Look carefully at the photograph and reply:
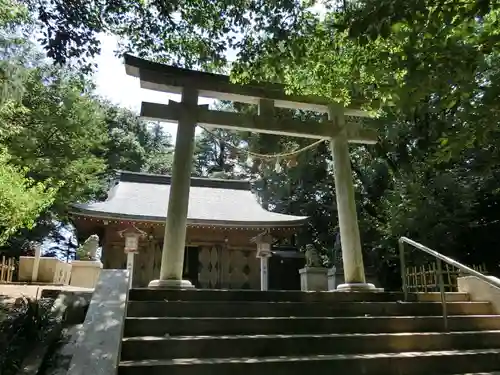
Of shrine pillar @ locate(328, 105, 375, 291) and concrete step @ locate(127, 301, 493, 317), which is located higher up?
shrine pillar @ locate(328, 105, 375, 291)

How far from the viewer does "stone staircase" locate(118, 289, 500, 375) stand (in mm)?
3320

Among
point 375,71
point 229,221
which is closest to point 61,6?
point 375,71

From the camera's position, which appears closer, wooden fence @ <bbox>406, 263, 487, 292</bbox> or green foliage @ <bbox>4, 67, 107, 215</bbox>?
wooden fence @ <bbox>406, 263, 487, 292</bbox>

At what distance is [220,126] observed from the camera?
697 centimetres

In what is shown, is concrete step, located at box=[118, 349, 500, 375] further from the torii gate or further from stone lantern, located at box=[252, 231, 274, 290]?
stone lantern, located at box=[252, 231, 274, 290]

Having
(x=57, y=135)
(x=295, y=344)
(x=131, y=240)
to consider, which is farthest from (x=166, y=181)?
(x=295, y=344)

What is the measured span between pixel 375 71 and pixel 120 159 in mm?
23982

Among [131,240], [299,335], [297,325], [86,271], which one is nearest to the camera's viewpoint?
[299,335]

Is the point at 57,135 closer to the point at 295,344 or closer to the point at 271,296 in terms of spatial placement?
the point at 271,296

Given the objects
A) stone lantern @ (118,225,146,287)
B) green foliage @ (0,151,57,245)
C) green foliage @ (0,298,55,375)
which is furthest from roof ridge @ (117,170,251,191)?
green foliage @ (0,298,55,375)

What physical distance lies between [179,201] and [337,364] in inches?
144

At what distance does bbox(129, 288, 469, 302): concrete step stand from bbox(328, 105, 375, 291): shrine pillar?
82cm

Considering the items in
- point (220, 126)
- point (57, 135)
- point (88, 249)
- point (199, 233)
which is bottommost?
point (88, 249)

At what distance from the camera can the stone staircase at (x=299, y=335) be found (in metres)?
3.32
